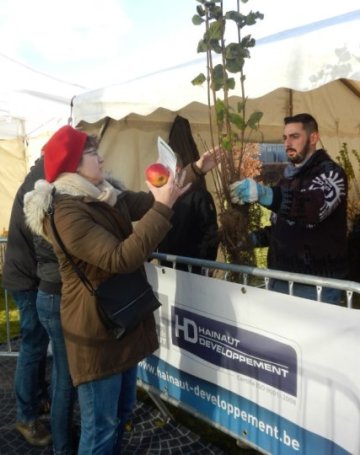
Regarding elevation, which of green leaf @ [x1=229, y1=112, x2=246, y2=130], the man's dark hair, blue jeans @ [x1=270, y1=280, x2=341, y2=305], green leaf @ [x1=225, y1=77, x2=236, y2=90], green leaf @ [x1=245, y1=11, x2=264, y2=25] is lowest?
blue jeans @ [x1=270, y1=280, x2=341, y2=305]

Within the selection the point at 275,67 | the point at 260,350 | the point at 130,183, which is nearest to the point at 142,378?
the point at 260,350

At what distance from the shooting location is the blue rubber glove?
7.38 feet

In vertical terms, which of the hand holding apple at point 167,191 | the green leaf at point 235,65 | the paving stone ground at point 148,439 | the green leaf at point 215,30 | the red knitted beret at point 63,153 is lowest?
the paving stone ground at point 148,439

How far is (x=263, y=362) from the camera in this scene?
6.51 feet

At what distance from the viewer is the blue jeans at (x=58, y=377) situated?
2.23 meters

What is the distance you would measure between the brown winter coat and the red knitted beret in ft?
0.41

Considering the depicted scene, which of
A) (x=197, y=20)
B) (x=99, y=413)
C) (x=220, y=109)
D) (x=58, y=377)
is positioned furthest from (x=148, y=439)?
(x=197, y=20)

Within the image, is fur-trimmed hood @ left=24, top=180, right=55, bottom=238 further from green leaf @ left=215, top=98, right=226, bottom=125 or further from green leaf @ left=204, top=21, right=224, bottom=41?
green leaf @ left=204, top=21, right=224, bottom=41

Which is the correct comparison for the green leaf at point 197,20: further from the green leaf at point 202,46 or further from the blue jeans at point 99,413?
the blue jeans at point 99,413

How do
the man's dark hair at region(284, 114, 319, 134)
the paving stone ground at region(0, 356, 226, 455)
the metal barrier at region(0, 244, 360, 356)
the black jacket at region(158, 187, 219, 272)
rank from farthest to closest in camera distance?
the black jacket at region(158, 187, 219, 272)
the paving stone ground at region(0, 356, 226, 455)
the man's dark hair at region(284, 114, 319, 134)
the metal barrier at region(0, 244, 360, 356)

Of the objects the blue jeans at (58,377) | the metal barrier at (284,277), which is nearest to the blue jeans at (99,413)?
the blue jeans at (58,377)

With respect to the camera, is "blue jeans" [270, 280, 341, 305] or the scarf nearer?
the scarf

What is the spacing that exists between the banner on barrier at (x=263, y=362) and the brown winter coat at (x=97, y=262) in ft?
1.15

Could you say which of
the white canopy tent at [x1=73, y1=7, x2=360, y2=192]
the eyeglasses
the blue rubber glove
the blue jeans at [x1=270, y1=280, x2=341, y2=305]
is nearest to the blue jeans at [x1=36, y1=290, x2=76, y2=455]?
the eyeglasses
